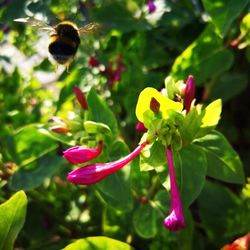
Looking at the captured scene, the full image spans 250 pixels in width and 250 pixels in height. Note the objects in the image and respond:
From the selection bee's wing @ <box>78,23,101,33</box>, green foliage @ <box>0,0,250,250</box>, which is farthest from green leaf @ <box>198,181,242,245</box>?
bee's wing @ <box>78,23,101,33</box>

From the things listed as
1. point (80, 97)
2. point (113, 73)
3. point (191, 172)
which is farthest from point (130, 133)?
point (191, 172)

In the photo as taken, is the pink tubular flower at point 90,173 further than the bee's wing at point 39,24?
No

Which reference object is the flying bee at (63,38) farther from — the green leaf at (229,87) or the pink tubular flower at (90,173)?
the green leaf at (229,87)

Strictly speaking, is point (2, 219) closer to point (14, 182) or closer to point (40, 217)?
point (14, 182)

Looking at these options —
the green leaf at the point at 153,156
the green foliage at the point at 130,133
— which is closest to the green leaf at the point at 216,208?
the green foliage at the point at 130,133

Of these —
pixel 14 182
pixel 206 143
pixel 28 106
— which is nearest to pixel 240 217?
pixel 206 143

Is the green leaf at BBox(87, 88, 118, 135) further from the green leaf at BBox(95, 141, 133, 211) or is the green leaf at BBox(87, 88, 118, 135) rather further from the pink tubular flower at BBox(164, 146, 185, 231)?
the pink tubular flower at BBox(164, 146, 185, 231)
